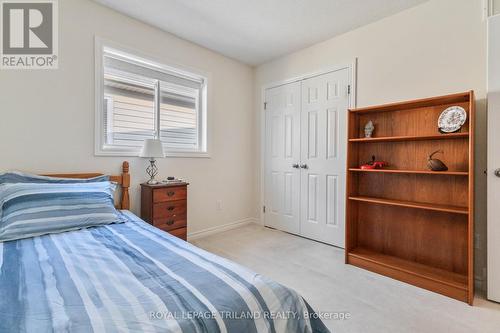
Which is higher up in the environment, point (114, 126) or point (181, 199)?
point (114, 126)

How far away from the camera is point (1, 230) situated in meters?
1.55

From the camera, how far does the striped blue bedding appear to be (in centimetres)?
77

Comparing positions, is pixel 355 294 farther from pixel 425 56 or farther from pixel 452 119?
pixel 425 56

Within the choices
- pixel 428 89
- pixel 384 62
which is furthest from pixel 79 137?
pixel 428 89

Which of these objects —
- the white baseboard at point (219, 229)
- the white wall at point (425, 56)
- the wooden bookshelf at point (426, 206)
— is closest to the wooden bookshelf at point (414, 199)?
the wooden bookshelf at point (426, 206)

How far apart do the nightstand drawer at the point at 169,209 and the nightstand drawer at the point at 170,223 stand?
41 mm

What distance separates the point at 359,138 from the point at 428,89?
74cm

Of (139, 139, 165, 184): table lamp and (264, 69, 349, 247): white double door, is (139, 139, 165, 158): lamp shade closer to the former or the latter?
(139, 139, 165, 184): table lamp

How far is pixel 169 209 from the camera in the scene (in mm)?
2639

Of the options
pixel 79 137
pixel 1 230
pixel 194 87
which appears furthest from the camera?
pixel 194 87

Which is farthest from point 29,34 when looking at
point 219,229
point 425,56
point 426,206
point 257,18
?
point 426,206

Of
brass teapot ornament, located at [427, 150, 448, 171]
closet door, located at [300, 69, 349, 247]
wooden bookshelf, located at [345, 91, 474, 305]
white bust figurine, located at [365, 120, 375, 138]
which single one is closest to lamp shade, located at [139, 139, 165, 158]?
closet door, located at [300, 69, 349, 247]

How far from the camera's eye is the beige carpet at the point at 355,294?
63.1 inches

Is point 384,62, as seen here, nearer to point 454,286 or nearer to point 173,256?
point 454,286
